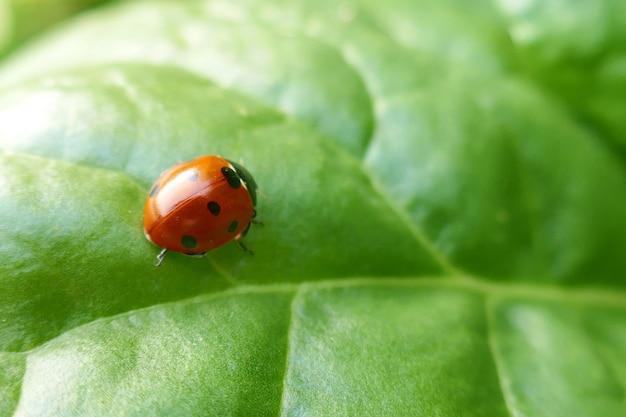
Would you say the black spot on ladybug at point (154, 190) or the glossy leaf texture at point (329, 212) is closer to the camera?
the glossy leaf texture at point (329, 212)

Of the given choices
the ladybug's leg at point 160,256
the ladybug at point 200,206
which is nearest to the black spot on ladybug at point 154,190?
the ladybug at point 200,206

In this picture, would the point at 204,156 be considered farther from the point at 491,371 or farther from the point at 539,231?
the point at 539,231

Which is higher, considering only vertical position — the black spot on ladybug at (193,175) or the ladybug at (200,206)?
the black spot on ladybug at (193,175)

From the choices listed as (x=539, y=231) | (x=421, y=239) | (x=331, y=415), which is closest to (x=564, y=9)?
(x=539, y=231)

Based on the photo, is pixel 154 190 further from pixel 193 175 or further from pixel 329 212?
pixel 329 212

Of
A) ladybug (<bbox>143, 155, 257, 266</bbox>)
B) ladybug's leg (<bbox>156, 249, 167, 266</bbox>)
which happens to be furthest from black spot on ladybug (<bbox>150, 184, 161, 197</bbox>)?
ladybug's leg (<bbox>156, 249, 167, 266</bbox>)

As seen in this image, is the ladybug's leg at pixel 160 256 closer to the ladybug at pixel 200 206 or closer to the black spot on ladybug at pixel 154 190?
the ladybug at pixel 200 206

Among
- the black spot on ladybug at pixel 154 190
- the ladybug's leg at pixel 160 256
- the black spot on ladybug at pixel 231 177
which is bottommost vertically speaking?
the ladybug's leg at pixel 160 256

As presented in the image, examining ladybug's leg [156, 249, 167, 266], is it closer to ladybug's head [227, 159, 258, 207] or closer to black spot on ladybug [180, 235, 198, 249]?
black spot on ladybug [180, 235, 198, 249]
